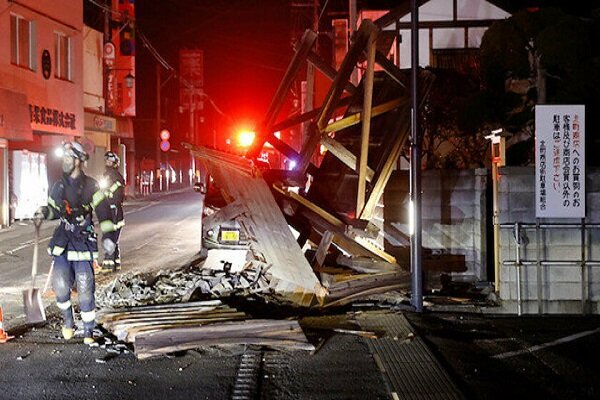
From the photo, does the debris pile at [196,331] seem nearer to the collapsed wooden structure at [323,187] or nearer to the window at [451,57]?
the collapsed wooden structure at [323,187]

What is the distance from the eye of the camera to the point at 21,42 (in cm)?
2559

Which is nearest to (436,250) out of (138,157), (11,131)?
(11,131)

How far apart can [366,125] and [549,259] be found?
332cm

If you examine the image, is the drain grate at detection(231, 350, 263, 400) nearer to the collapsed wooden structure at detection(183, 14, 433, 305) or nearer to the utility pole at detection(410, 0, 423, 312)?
the collapsed wooden structure at detection(183, 14, 433, 305)

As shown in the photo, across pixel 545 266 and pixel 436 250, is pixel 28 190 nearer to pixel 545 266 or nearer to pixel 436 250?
pixel 436 250

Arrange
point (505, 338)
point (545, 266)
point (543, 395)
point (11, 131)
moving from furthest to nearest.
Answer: point (11, 131), point (545, 266), point (505, 338), point (543, 395)

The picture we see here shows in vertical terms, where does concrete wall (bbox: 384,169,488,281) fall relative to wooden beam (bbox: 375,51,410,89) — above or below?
below

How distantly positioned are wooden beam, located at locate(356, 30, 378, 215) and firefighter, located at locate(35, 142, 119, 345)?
14.5ft

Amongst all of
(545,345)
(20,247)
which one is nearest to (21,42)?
(20,247)

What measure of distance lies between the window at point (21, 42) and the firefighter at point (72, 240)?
1856 cm

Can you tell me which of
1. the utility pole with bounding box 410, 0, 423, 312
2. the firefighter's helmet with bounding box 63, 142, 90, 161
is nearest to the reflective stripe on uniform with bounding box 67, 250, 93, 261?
the firefighter's helmet with bounding box 63, 142, 90, 161

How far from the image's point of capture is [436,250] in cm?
1177

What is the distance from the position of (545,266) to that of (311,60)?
5.32 metres

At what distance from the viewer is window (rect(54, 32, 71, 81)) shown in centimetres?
2917
